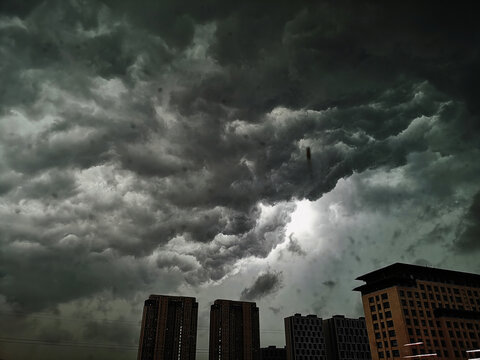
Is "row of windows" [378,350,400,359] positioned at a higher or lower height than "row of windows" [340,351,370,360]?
lower

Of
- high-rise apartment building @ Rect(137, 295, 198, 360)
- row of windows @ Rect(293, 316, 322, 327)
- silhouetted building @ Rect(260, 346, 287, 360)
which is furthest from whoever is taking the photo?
silhouetted building @ Rect(260, 346, 287, 360)

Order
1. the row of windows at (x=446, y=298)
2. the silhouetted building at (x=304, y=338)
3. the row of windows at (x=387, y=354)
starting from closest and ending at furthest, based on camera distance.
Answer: the row of windows at (x=387, y=354) < the row of windows at (x=446, y=298) < the silhouetted building at (x=304, y=338)

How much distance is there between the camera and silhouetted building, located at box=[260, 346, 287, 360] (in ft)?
609

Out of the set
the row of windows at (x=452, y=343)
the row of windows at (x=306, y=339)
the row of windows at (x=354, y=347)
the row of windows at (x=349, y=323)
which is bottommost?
the row of windows at (x=452, y=343)

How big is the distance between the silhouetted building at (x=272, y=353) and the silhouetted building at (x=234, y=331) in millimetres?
31496

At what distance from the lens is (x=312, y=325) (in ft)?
575

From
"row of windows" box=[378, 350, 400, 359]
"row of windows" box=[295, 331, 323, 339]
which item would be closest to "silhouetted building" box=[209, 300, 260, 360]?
"row of windows" box=[295, 331, 323, 339]

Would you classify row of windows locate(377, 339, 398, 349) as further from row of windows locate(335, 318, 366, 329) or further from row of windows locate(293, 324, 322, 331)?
row of windows locate(335, 318, 366, 329)

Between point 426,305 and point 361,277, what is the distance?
18.6 m

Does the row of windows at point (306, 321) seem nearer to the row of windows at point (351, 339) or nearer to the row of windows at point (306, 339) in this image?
the row of windows at point (306, 339)

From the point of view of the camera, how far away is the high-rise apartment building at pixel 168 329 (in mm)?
140125

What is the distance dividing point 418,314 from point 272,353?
11442cm

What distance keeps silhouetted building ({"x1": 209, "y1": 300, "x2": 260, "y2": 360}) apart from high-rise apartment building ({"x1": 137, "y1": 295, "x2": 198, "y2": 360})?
10007 mm

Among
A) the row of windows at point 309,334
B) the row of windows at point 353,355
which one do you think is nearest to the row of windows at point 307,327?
the row of windows at point 309,334
